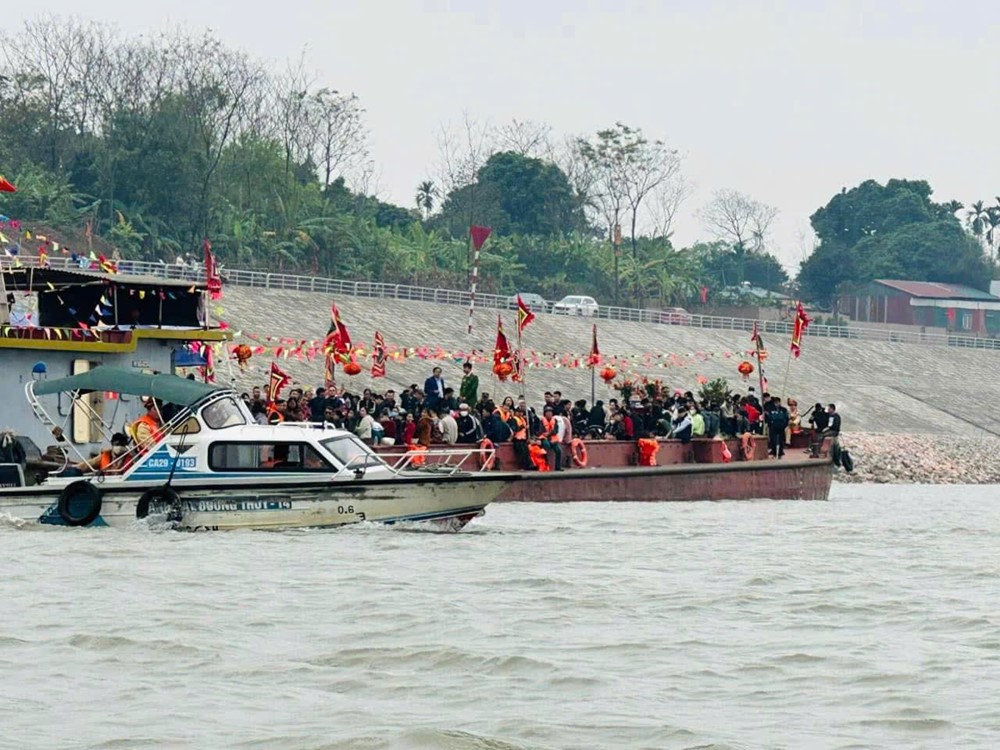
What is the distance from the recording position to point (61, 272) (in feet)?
111

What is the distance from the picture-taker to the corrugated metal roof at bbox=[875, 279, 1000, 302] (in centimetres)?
11600

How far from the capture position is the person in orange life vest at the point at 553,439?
35.7m

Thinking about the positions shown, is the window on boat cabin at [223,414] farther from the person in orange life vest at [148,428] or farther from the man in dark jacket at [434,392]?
the man in dark jacket at [434,392]

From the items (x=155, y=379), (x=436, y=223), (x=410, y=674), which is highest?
(x=436, y=223)

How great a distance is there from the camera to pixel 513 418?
1405 inches

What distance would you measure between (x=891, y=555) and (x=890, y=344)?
6761 centimetres

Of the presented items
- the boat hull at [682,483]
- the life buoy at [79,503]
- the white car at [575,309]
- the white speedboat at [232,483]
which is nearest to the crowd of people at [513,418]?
the boat hull at [682,483]

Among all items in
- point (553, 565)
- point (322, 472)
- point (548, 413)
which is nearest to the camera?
point (553, 565)

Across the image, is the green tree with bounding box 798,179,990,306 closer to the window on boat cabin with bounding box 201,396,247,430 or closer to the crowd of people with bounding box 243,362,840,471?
the crowd of people with bounding box 243,362,840,471

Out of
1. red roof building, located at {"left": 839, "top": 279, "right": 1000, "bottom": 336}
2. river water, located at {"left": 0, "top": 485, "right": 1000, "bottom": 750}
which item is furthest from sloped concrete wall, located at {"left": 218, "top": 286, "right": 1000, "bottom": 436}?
river water, located at {"left": 0, "top": 485, "right": 1000, "bottom": 750}

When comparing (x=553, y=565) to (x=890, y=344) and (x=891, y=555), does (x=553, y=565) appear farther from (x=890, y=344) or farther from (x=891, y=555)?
(x=890, y=344)

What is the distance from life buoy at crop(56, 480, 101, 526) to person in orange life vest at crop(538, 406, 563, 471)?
1126 cm

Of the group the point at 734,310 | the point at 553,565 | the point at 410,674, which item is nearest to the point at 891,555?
the point at 553,565

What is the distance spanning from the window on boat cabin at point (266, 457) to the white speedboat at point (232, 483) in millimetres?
12
